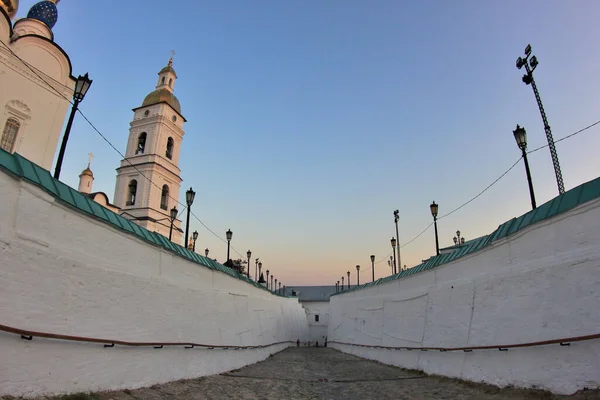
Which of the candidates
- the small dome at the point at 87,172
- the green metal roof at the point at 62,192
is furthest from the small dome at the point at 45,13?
the green metal roof at the point at 62,192

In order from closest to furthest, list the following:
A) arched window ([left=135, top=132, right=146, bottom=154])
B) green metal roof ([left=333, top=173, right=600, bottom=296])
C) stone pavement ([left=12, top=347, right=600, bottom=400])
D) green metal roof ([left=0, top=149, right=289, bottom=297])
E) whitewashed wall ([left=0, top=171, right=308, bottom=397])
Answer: whitewashed wall ([left=0, top=171, right=308, bottom=397]), green metal roof ([left=0, top=149, right=289, bottom=297]), green metal roof ([left=333, top=173, right=600, bottom=296]), stone pavement ([left=12, top=347, right=600, bottom=400]), arched window ([left=135, top=132, right=146, bottom=154])

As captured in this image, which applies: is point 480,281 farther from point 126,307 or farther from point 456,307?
point 126,307

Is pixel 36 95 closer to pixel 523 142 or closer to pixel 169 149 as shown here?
pixel 169 149

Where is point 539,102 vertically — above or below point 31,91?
below

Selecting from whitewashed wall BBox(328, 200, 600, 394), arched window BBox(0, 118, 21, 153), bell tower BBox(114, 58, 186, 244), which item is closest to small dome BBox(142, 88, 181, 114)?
bell tower BBox(114, 58, 186, 244)

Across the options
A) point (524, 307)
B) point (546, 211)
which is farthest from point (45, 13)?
point (524, 307)

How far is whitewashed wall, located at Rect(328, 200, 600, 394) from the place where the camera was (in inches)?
249

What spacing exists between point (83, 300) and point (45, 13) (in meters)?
26.9

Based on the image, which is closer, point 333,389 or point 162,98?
point 333,389

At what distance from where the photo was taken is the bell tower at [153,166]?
3431 cm

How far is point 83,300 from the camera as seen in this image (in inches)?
245

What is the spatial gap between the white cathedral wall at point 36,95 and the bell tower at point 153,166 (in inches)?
501

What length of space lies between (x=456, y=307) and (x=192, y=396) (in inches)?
278

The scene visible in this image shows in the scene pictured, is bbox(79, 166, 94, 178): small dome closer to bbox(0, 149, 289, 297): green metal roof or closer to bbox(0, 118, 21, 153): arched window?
bbox(0, 118, 21, 153): arched window
